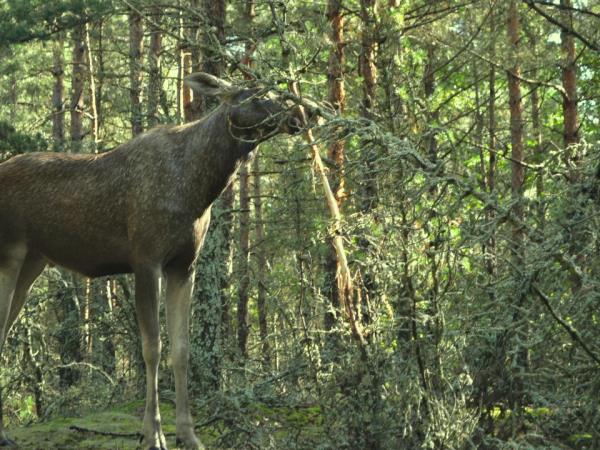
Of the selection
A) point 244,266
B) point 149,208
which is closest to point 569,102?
point 244,266

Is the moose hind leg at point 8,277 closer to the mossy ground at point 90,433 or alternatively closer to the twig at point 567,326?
the mossy ground at point 90,433

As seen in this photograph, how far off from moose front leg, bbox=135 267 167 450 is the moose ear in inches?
61.3

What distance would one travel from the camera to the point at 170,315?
27.2 ft

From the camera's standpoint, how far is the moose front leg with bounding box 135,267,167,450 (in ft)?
25.2

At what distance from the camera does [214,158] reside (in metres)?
8.02

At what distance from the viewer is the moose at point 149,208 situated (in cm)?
782

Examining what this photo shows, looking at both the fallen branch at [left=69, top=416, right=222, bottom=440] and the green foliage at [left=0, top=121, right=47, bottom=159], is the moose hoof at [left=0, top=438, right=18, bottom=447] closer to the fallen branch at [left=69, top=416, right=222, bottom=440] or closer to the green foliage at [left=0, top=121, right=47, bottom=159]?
the fallen branch at [left=69, top=416, right=222, bottom=440]

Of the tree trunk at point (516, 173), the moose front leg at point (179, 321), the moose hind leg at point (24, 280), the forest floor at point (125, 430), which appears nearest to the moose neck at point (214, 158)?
the moose front leg at point (179, 321)

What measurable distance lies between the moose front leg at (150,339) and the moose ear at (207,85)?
156 cm

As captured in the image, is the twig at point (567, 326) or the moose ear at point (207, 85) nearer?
the twig at point (567, 326)

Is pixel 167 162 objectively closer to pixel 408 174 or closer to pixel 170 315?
pixel 170 315

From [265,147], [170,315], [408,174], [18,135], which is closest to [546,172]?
[408,174]

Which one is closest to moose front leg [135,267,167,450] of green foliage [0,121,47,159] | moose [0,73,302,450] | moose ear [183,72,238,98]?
moose [0,73,302,450]

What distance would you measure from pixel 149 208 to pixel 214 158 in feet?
2.33
